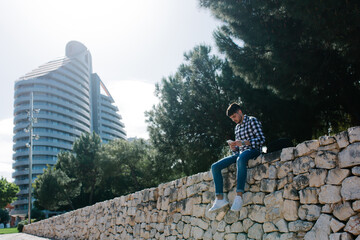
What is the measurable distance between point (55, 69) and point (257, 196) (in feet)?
299

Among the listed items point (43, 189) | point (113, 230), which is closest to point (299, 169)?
point (113, 230)

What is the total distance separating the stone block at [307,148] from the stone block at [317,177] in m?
0.22

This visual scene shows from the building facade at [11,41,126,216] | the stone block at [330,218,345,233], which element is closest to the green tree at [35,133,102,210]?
the stone block at [330,218,345,233]

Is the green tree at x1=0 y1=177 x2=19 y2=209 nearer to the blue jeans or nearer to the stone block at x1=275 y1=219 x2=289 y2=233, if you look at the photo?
the blue jeans

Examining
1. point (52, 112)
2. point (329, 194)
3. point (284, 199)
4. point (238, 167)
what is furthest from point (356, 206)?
point (52, 112)

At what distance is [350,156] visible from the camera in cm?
290

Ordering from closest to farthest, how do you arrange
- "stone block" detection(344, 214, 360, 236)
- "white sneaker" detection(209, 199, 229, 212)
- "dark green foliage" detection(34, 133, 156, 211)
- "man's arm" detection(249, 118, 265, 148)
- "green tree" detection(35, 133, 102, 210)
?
"stone block" detection(344, 214, 360, 236) → "man's arm" detection(249, 118, 265, 148) → "white sneaker" detection(209, 199, 229, 212) → "dark green foliage" detection(34, 133, 156, 211) → "green tree" detection(35, 133, 102, 210)

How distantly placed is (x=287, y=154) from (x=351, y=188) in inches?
34.6

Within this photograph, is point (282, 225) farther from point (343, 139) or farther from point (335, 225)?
point (343, 139)

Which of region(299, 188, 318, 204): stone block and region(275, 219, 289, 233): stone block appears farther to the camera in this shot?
region(275, 219, 289, 233): stone block

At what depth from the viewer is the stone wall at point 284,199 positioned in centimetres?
291

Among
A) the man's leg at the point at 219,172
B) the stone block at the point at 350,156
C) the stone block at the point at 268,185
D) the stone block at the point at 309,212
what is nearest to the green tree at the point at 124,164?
the man's leg at the point at 219,172

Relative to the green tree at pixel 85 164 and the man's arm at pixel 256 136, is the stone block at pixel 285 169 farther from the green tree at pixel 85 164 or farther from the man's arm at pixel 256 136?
the green tree at pixel 85 164

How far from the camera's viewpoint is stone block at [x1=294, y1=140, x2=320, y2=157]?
10.8 ft
